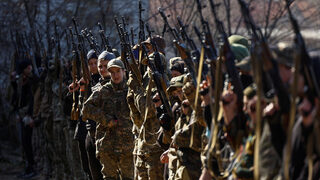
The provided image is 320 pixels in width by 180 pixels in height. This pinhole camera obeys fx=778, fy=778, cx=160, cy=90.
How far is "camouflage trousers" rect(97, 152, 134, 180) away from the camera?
377 inches

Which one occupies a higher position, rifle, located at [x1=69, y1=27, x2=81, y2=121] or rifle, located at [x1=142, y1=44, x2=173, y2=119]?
rifle, located at [x1=69, y1=27, x2=81, y2=121]

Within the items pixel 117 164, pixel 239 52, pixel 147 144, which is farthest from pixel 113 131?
pixel 239 52

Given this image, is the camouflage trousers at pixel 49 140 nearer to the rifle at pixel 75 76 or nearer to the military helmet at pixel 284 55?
the rifle at pixel 75 76

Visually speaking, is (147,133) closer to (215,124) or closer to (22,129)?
(215,124)

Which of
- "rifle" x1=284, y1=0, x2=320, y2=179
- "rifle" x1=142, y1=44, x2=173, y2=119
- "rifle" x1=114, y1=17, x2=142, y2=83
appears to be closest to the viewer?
"rifle" x1=284, y1=0, x2=320, y2=179

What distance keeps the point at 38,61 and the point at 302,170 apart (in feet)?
37.4

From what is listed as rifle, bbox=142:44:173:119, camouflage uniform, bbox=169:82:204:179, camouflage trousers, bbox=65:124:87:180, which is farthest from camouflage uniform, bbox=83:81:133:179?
camouflage uniform, bbox=169:82:204:179

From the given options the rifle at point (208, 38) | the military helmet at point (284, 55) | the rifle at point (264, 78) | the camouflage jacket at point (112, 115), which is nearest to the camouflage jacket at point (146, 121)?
the camouflage jacket at point (112, 115)

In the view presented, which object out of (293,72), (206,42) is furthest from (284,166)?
(206,42)

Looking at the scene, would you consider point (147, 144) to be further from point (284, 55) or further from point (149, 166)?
point (284, 55)

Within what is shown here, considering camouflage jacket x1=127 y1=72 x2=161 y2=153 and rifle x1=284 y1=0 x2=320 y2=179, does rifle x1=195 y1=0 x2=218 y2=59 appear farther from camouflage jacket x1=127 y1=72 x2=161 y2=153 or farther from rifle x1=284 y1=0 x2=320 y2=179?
camouflage jacket x1=127 y1=72 x2=161 y2=153

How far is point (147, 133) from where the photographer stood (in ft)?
28.1

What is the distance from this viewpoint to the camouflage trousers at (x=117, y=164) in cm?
959

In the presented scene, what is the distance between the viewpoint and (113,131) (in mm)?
9609
